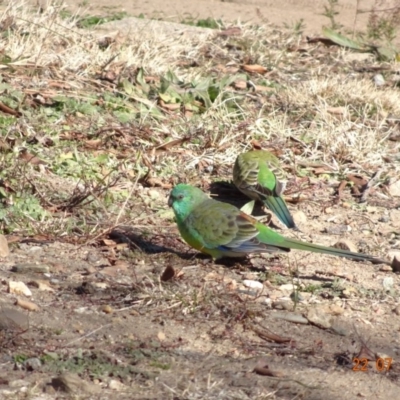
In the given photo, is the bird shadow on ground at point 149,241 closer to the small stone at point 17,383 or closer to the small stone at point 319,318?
the small stone at point 319,318

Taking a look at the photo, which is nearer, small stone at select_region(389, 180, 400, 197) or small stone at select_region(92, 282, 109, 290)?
small stone at select_region(92, 282, 109, 290)

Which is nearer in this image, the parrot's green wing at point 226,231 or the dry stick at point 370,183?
the parrot's green wing at point 226,231

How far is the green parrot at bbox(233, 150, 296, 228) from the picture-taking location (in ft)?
21.6

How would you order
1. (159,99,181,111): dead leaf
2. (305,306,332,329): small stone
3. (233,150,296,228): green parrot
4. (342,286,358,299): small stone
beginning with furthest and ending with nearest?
1. (159,99,181,111): dead leaf
2. (233,150,296,228): green parrot
3. (342,286,358,299): small stone
4. (305,306,332,329): small stone

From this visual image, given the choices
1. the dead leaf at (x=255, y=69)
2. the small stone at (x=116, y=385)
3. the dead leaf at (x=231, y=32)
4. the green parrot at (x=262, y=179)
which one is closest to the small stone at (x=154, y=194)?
the green parrot at (x=262, y=179)

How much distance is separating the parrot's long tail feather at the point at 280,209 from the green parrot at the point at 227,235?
2.21ft

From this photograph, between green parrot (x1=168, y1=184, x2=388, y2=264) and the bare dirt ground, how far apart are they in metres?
0.13

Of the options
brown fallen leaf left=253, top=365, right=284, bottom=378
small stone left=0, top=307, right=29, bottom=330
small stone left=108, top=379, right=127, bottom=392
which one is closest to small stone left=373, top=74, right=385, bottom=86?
brown fallen leaf left=253, top=365, right=284, bottom=378

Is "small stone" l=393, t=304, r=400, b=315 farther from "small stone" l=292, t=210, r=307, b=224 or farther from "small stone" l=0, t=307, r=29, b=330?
"small stone" l=0, t=307, r=29, b=330

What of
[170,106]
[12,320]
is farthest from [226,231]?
[170,106]

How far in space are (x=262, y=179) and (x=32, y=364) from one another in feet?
9.43

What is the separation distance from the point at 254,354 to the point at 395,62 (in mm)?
6214

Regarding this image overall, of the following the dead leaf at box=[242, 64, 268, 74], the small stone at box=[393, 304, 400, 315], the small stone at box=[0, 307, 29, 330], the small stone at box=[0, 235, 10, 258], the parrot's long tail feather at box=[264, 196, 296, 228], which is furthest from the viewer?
the dead leaf at box=[242, 64, 268, 74]

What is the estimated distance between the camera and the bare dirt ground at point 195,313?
4129mm
